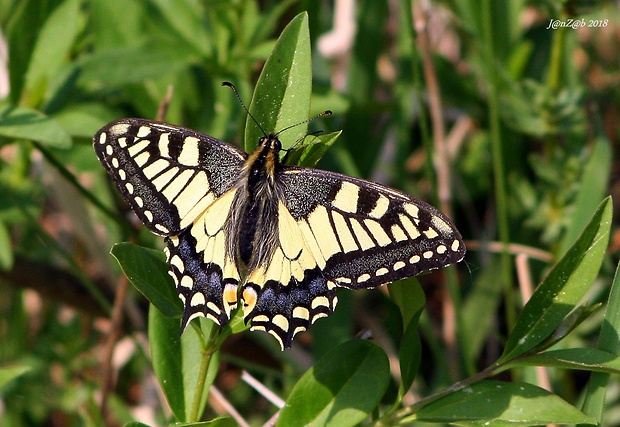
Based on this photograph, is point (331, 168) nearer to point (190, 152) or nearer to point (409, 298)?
point (190, 152)

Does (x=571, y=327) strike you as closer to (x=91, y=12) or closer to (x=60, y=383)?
(x=91, y=12)

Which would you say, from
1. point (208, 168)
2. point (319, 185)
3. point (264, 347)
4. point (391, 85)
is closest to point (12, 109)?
point (208, 168)

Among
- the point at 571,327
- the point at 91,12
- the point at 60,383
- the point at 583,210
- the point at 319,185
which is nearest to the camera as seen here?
the point at 571,327

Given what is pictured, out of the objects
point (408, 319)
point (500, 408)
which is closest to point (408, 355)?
point (408, 319)

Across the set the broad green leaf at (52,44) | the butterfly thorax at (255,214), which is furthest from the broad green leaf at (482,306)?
the broad green leaf at (52,44)

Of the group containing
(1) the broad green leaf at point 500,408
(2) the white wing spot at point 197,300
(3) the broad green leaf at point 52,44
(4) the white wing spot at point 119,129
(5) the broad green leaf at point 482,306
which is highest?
(3) the broad green leaf at point 52,44

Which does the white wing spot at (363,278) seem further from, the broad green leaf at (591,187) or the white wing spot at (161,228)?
the broad green leaf at (591,187)

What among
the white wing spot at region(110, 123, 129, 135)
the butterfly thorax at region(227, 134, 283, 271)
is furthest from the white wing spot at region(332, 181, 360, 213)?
the white wing spot at region(110, 123, 129, 135)

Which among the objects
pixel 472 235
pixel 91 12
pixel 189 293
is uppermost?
pixel 91 12
